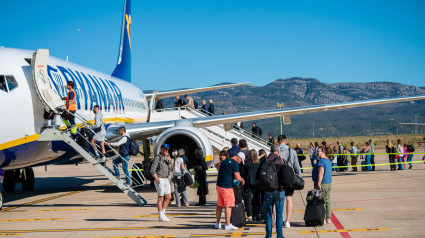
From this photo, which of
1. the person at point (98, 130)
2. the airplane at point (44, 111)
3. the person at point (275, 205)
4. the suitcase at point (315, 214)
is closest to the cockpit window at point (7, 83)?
the airplane at point (44, 111)

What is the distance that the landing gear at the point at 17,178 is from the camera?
1875 centimetres

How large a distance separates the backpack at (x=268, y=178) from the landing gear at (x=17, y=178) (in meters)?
12.7

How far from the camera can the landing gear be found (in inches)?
738

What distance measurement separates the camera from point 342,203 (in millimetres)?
13203

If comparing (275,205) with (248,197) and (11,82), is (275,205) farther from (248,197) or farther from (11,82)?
(11,82)

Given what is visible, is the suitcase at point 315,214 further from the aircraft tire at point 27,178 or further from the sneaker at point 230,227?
the aircraft tire at point 27,178

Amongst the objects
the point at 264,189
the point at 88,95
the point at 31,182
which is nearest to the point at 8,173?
the point at 31,182

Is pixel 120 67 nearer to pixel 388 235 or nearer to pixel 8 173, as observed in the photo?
pixel 8 173

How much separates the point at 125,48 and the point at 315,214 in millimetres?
21474

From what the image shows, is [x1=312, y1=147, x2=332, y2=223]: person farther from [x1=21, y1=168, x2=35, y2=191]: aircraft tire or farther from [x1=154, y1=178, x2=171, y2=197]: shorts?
[x1=21, y1=168, x2=35, y2=191]: aircraft tire

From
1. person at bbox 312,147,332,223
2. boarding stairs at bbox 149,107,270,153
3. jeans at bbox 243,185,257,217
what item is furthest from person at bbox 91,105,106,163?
boarding stairs at bbox 149,107,270,153

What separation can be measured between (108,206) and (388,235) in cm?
769

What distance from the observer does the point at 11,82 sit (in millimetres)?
11773

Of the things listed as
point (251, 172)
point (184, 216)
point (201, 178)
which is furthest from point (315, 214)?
point (201, 178)
